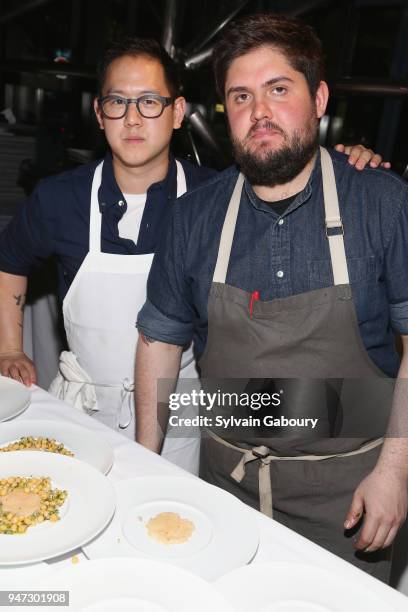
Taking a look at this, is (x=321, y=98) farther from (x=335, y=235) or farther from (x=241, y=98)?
(x=335, y=235)

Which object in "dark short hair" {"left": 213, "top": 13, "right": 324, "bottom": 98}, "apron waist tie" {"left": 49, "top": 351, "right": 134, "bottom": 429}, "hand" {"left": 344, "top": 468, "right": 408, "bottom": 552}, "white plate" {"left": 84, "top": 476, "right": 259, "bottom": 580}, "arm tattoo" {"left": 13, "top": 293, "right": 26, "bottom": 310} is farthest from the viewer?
"arm tattoo" {"left": 13, "top": 293, "right": 26, "bottom": 310}

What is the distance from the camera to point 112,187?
1701mm

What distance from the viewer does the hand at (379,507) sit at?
1.24 meters

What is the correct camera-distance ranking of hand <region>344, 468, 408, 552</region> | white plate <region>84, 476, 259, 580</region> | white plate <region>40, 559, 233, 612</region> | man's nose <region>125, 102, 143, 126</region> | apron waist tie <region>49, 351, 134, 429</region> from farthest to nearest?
apron waist tie <region>49, 351, 134, 429</region>
man's nose <region>125, 102, 143, 126</region>
hand <region>344, 468, 408, 552</region>
white plate <region>84, 476, 259, 580</region>
white plate <region>40, 559, 233, 612</region>

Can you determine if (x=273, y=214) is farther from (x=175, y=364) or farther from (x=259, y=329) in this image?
(x=175, y=364)

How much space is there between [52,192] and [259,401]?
863 millimetres

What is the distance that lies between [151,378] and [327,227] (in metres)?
0.58

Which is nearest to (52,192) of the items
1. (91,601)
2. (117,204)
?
(117,204)

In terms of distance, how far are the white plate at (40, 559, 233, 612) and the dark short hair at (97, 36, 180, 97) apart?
131 centimetres

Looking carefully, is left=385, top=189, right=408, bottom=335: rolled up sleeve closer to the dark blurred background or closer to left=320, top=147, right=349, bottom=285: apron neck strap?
left=320, top=147, right=349, bottom=285: apron neck strap

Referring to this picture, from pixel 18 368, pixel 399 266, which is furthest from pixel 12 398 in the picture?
pixel 399 266

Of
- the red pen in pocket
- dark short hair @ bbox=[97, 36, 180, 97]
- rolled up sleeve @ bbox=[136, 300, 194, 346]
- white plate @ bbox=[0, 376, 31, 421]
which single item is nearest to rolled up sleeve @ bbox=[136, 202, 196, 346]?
rolled up sleeve @ bbox=[136, 300, 194, 346]

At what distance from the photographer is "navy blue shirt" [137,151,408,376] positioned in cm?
132

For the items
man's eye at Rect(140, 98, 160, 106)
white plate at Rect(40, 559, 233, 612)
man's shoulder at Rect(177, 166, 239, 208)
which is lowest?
white plate at Rect(40, 559, 233, 612)
